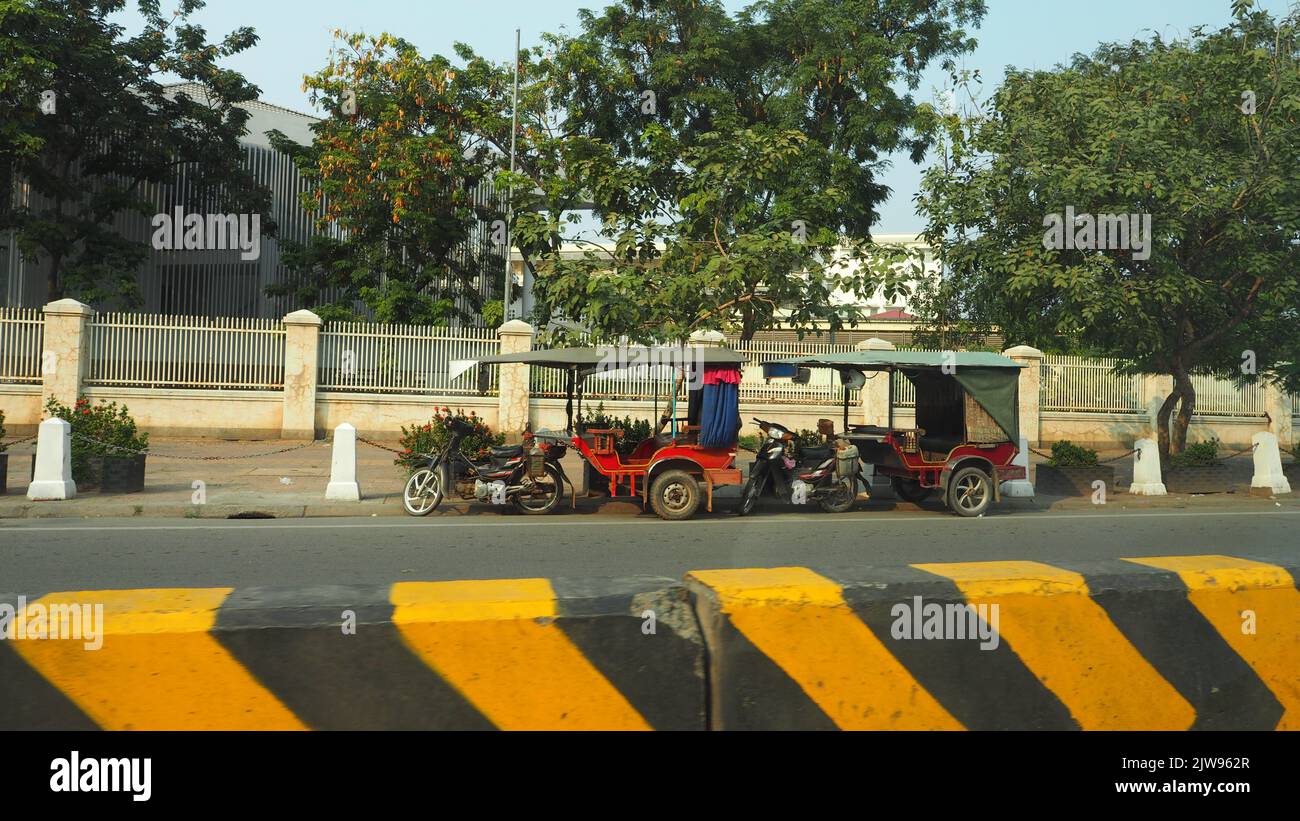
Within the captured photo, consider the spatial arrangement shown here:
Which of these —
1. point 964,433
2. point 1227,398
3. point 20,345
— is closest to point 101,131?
point 20,345

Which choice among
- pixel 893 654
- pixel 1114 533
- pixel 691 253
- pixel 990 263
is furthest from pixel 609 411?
pixel 893 654

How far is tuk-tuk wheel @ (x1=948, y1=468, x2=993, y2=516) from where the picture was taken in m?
12.6

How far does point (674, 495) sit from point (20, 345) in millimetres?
14590

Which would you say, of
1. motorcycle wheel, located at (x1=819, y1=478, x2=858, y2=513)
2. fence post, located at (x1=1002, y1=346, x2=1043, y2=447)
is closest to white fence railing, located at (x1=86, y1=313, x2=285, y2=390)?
motorcycle wheel, located at (x1=819, y1=478, x2=858, y2=513)

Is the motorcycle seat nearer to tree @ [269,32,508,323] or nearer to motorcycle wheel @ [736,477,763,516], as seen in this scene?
motorcycle wheel @ [736,477,763,516]

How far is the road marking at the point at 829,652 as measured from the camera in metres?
2.87

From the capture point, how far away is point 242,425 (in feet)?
65.4

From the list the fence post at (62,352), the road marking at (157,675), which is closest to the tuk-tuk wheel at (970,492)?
the road marking at (157,675)

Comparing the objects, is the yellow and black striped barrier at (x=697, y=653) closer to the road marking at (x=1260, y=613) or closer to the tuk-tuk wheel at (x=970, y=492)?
the road marking at (x=1260, y=613)

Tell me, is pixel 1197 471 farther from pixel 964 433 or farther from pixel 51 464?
pixel 51 464

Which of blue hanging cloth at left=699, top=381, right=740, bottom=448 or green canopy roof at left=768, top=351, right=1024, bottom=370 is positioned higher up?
green canopy roof at left=768, top=351, right=1024, bottom=370

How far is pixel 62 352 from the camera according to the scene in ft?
63.4

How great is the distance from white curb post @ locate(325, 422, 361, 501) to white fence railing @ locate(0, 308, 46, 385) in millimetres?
10218
